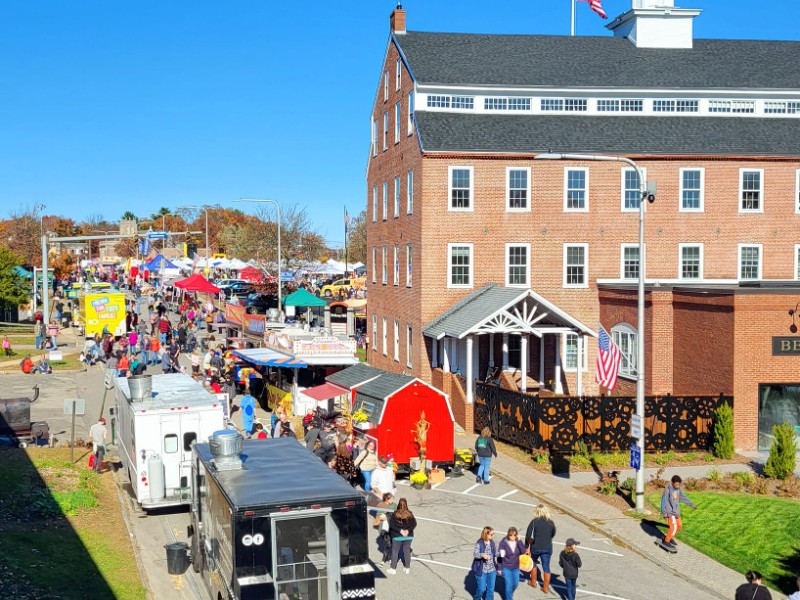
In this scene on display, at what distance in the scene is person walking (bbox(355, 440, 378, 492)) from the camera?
22031 mm

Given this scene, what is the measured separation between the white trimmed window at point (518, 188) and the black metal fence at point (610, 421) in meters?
11.4

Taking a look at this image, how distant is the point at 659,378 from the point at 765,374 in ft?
15.5

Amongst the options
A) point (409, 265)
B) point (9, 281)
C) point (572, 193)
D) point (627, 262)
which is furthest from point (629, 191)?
point (9, 281)

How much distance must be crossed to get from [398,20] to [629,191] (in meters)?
13.0

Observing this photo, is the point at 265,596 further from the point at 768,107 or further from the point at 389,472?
the point at 768,107

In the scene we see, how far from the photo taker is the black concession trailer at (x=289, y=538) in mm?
12117

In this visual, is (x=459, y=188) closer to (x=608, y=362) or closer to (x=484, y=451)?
(x=608, y=362)

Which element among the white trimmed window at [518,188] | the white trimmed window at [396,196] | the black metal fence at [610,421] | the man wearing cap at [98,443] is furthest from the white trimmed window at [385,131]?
the man wearing cap at [98,443]

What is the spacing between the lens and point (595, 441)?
89.5ft

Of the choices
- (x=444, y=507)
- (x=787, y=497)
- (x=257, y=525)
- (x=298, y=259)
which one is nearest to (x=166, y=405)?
(x=444, y=507)

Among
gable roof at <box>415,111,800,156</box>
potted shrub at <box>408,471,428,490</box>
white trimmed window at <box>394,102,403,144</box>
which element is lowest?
potted shrub at <box>408,471,428,490</box>

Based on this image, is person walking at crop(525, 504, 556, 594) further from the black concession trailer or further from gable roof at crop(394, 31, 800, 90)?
gable roof at crop(394, 31, 800, 90)

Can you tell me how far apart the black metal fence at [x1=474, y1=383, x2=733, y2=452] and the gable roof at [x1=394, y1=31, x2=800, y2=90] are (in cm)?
1632

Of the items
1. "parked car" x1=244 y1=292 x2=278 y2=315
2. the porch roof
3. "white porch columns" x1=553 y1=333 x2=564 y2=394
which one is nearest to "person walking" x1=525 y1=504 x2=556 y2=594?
the porch roof
